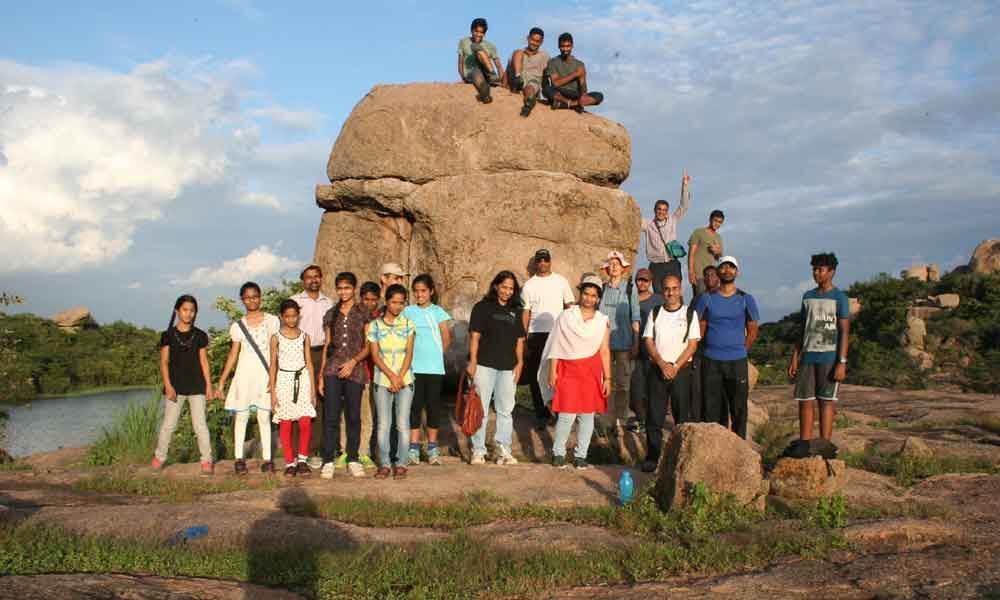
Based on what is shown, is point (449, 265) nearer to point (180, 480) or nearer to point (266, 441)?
point (266, 441)

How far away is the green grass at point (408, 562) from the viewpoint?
13.4 ft

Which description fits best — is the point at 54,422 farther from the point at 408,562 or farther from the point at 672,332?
the point at 408,562

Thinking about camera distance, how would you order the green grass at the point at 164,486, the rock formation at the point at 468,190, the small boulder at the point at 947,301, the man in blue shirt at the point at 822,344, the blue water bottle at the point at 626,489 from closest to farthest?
the blue water bottle at the point at 626,489 → the green grass at the point at 164,486 → the man in blue shirt at the point at 822,344 → the rock formation at the point at 468,190 → the small boulder at the point at 947,301

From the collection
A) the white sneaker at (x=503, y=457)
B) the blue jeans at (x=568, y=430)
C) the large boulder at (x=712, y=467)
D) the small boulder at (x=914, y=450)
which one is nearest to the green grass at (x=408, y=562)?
the large boulder at (x=712, y=467)

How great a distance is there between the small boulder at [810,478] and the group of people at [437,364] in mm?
961

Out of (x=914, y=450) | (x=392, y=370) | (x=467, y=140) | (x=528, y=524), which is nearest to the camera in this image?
(x=528, y=524)

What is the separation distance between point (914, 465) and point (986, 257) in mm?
29096

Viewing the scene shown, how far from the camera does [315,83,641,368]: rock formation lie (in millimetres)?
9492

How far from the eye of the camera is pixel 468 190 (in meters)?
9.56

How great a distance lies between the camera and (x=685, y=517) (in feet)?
17.1

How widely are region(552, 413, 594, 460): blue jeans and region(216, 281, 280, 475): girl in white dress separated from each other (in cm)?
259

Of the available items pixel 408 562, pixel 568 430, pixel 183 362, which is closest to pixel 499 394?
pixel 568 430

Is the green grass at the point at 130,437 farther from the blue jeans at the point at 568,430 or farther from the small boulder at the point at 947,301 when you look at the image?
the small boulder at the point at 947,301

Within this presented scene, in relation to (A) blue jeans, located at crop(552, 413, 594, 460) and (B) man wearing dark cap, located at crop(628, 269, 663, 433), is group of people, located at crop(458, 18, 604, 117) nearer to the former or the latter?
(B) man wearing dark cap, located at crop(628, 269, 663, 433)
